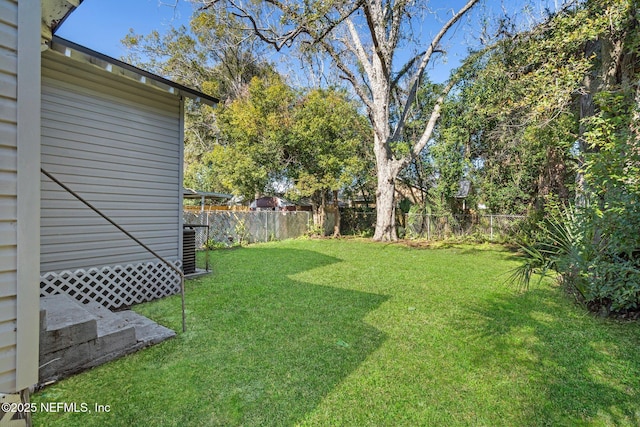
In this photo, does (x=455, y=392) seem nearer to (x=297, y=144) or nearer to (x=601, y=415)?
(x=601, y=415)

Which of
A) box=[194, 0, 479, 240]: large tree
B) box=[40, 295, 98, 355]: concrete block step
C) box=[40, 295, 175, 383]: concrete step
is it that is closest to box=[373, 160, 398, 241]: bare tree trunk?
box=[194, 0, 479, 240]: large tree

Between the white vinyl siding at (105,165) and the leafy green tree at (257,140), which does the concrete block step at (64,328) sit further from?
the leafy green tree at (257,140)

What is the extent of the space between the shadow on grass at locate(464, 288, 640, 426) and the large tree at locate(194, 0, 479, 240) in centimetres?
766

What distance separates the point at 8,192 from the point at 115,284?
10.9ft

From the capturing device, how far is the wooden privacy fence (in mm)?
10461

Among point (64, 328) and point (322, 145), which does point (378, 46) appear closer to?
point (322, 145)

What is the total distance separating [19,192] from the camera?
1.48 meters

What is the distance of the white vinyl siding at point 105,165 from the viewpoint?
3.77m

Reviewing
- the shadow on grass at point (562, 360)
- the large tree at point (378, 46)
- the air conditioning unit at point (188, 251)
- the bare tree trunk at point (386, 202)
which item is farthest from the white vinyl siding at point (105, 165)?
the bare tree trunk at point (386, 202)

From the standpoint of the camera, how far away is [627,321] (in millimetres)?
3857

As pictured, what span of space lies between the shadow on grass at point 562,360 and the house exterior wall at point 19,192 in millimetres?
3082

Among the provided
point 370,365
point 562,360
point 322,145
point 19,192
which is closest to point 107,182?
point 19,192

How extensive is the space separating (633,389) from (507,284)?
344 cm

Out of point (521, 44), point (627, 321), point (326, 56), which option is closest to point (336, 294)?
point (627, 321)
